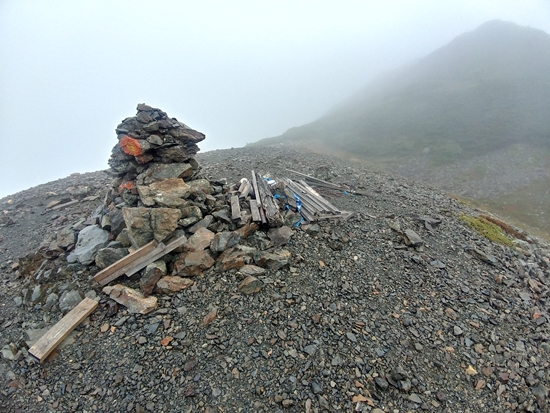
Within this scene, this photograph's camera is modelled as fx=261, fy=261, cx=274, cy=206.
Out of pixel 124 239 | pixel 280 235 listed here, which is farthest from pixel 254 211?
pixel 124 239

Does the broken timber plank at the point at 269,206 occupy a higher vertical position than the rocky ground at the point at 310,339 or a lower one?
higher

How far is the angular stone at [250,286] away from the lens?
6.95 metres

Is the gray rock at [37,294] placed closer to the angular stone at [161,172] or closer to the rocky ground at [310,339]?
the rocky ground at [310,339]

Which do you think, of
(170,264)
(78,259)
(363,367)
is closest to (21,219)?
(78,259)

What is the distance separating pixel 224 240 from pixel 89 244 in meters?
4.25

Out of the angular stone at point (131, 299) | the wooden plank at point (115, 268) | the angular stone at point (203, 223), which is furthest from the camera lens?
the angular stone at point (203, 223)

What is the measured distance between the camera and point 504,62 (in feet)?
209

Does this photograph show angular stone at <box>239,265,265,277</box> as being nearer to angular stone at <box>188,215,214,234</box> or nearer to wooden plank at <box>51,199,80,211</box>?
angular stone at <box>188,215,214,234</box>

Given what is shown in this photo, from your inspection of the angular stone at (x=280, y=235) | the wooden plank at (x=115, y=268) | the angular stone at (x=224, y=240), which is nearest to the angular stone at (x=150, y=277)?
the wooden plank at (x=115, y=268)

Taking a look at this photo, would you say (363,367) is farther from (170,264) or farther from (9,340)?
(9,340)

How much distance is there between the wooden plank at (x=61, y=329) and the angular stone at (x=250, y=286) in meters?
Result: 3.76

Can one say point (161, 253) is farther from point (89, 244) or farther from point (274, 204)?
point (274, 204)

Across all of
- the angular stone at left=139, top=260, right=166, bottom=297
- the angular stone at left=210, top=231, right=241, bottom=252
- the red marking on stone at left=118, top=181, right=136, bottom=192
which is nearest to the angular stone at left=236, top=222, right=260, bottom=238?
the angular stone at left=210, top=231, right=241, bottom=252

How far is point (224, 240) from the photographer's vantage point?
7.75 m
